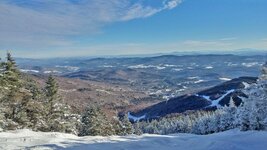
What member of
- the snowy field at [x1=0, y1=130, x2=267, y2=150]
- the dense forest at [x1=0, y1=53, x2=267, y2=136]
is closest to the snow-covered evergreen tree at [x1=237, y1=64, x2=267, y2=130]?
the dense forest at [x1=0, y1=53, x2=267, y2=136]

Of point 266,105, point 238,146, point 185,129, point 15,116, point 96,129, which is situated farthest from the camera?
point 185,129

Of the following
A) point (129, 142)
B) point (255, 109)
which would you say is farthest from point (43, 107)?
point (129, 142)

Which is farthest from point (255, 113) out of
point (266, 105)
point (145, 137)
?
point (145, 137)

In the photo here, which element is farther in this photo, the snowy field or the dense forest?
the dense forest

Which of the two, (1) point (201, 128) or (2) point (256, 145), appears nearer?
(2) point (256, 145)

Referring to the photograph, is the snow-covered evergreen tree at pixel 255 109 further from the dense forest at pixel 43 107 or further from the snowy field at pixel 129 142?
the snowy field at pixel 129 142

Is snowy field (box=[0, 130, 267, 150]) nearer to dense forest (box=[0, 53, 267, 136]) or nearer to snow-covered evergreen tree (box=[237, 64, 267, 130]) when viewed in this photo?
dense forest (box=[0, 53, 267, 136])

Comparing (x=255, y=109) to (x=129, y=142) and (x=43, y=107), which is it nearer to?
(x=129, y=142)

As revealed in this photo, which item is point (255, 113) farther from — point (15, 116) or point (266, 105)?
point (15, 116)
